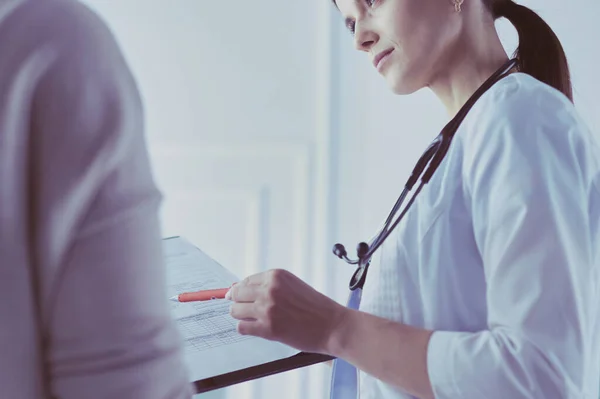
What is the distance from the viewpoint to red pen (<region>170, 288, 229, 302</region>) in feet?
2.40

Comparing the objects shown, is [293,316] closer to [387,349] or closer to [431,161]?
[387,349]

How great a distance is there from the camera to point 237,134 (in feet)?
4.72

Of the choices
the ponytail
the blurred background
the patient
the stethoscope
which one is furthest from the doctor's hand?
the blurred background

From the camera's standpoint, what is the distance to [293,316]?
60 centimetres

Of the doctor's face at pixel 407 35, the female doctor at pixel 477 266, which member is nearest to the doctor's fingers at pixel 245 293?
the female doctor at pixel 477 266

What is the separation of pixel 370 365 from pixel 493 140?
26 centimetres

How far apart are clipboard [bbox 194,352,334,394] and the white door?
2.75 ft

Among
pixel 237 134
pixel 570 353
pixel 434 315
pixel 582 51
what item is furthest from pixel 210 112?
pixel 570 353

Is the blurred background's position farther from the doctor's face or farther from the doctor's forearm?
the doctor's forearm

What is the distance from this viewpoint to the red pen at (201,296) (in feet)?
2.40

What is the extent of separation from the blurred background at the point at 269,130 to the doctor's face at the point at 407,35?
587mm

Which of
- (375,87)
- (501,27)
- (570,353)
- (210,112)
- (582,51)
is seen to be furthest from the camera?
(375,87)

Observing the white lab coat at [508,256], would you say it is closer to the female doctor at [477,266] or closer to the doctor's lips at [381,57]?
the female doctor at [477,266]

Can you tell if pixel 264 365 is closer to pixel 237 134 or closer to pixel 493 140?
pixel 493 140
